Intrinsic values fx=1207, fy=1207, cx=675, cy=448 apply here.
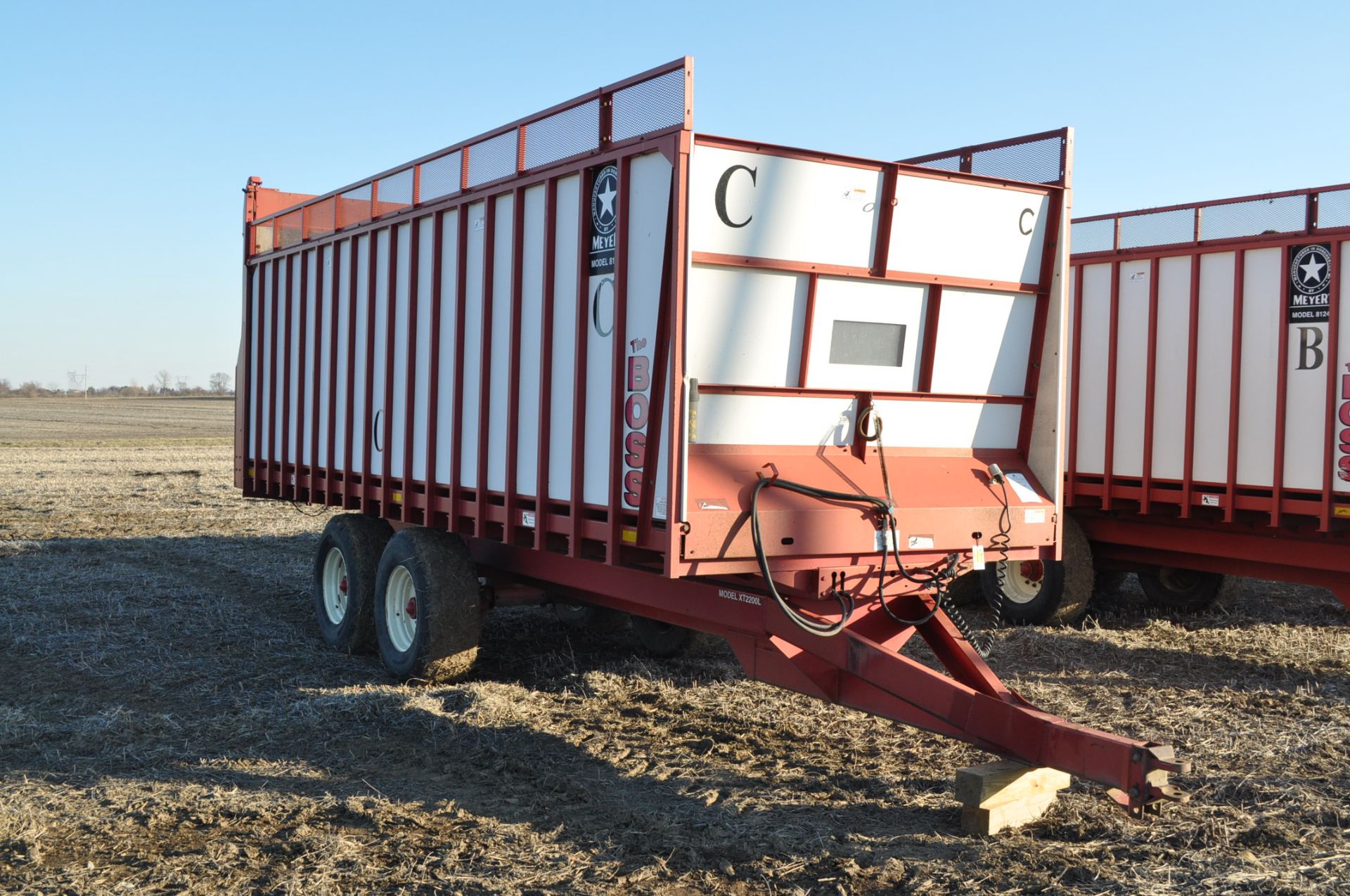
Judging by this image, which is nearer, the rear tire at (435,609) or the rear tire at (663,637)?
the rear tire at (435,609)

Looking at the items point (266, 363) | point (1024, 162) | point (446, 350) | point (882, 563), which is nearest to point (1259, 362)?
point (1024, 162)

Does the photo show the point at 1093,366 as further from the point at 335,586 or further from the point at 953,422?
the point at 335,586

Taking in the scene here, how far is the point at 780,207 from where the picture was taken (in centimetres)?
565

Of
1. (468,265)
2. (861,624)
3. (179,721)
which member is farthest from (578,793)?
(468,265)

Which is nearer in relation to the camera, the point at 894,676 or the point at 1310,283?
the point at 894,676

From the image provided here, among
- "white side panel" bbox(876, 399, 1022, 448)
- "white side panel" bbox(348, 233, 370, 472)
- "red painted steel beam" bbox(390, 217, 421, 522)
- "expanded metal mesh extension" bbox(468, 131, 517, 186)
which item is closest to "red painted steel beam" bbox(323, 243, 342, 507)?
"white side panel" bbox(348, 233, 370, 472)

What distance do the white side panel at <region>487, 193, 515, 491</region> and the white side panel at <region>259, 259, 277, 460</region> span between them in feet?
12.9

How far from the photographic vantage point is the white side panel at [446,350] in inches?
293

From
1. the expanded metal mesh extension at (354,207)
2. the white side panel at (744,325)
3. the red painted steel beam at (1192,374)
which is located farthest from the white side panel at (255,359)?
the red painted steel beam at (1192,374)

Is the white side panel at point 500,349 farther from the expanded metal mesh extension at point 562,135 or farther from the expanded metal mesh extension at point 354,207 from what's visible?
the expanded metal mesh extension at point 354,207

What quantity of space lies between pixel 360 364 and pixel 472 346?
5.68ft

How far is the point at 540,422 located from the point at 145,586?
658cm

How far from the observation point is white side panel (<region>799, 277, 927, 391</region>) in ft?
19.3

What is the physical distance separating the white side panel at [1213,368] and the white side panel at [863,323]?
4.09 m
